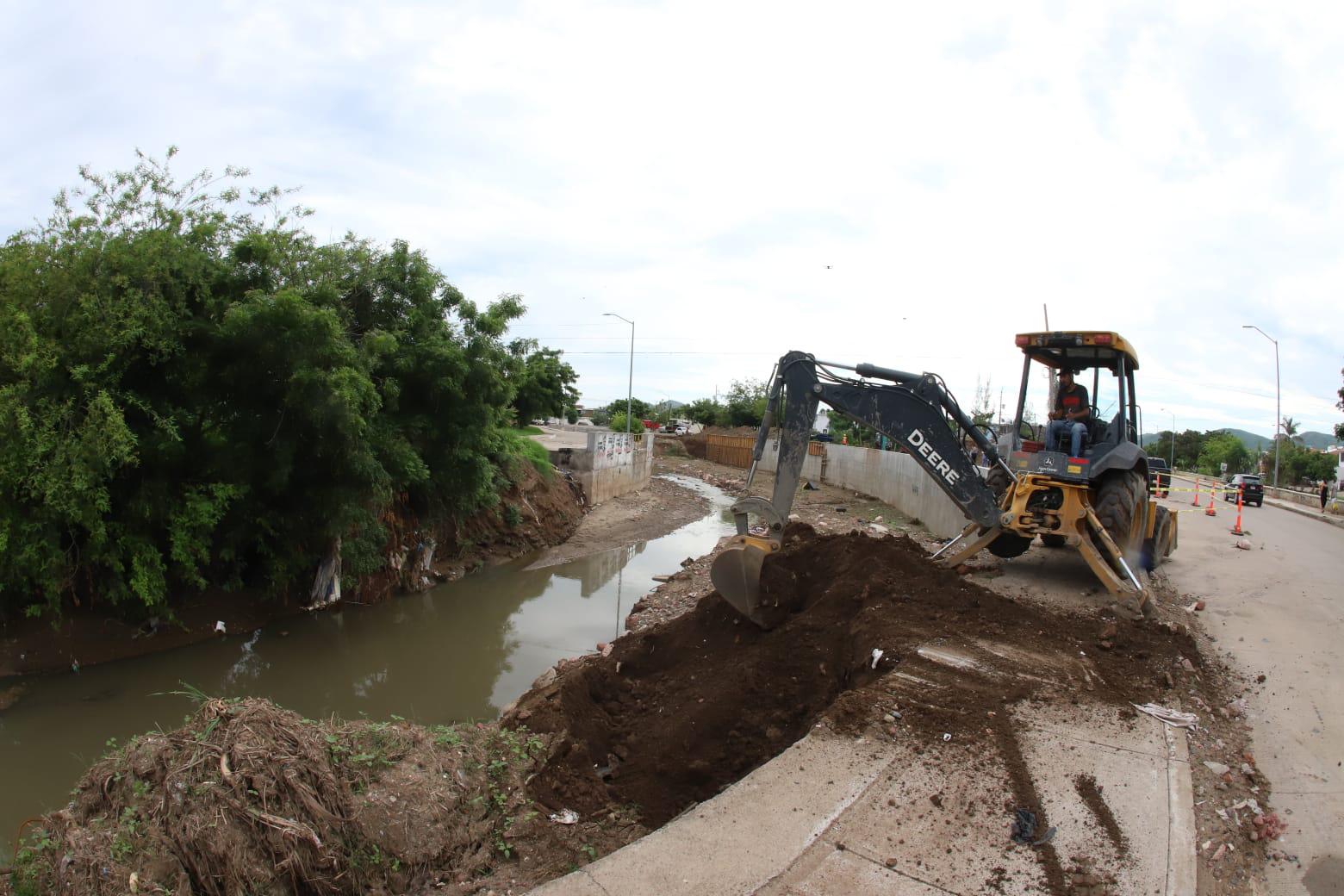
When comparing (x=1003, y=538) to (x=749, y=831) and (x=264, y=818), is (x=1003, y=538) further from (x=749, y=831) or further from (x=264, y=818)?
(x=264, y=818)

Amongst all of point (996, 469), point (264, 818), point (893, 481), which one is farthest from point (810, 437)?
point (893, 481)

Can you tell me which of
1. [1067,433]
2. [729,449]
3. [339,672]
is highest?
[1067,433]

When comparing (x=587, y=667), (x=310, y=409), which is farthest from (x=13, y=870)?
(x=310, y=409)

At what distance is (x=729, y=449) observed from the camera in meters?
49.3

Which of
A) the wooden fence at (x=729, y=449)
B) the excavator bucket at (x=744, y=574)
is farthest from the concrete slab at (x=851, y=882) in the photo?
the wooden fence at (x=729, y=449)

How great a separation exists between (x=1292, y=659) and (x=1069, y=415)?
3435mm

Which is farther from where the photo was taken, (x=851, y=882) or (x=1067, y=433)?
(x=1067, y=433)

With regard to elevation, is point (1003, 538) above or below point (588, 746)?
above

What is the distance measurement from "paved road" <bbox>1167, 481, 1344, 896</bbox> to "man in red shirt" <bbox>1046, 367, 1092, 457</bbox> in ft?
7.70

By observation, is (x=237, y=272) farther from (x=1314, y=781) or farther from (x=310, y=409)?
(x=1314, y=781)

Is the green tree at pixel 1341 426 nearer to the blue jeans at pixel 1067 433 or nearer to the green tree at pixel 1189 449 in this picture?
the blue jeans at pixel 1067 433

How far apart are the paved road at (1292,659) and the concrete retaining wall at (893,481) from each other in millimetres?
3753

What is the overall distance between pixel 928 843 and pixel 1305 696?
4.33 meters

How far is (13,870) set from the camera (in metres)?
3.96
